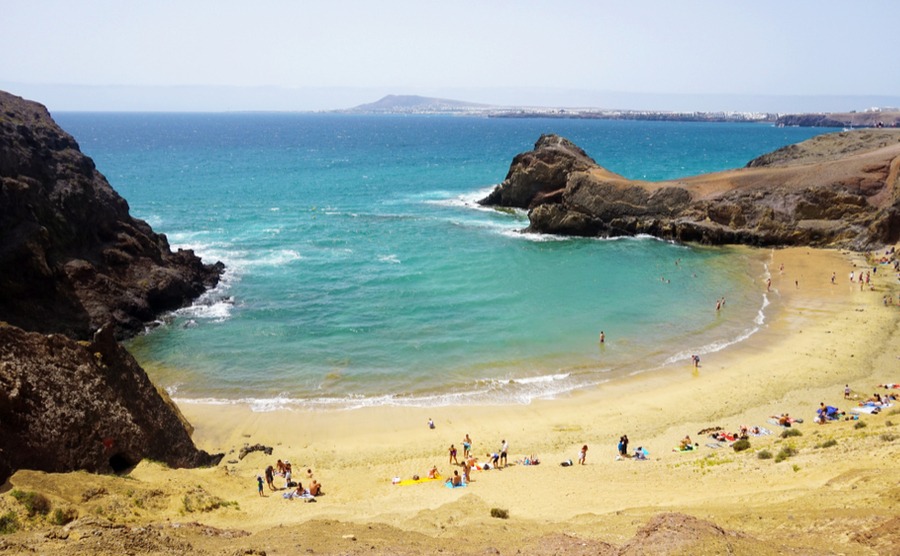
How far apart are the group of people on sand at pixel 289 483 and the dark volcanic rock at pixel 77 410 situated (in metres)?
2.85

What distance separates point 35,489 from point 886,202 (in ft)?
197

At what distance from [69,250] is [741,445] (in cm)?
3646

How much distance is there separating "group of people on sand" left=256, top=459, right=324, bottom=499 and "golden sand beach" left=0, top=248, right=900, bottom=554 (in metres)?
0.37

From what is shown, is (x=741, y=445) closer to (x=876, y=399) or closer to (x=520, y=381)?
(x=876, y=399)

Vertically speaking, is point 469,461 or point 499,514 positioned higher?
point 499,514

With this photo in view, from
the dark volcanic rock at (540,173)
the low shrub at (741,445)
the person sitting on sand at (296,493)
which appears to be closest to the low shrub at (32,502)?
the person sitting on sand at (296,493)

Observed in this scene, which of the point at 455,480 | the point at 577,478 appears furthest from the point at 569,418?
the point at 455,480

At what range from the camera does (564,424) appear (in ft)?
85.3

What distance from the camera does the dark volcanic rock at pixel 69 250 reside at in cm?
3083

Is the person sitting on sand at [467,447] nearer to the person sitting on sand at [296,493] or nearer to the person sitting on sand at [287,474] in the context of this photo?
the person sitting on sand at [296,493]

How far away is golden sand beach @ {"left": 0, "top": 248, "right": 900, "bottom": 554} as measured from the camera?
1150 centimetres

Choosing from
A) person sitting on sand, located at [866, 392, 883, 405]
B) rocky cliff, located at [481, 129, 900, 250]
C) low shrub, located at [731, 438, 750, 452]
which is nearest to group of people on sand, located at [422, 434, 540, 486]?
low shrub, located at [731, 438, 750, 452]

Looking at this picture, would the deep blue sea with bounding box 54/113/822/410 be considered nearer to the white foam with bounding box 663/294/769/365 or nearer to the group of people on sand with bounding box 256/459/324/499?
the white foam with bounding box 663/294/769/365

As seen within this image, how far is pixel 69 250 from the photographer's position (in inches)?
1425
